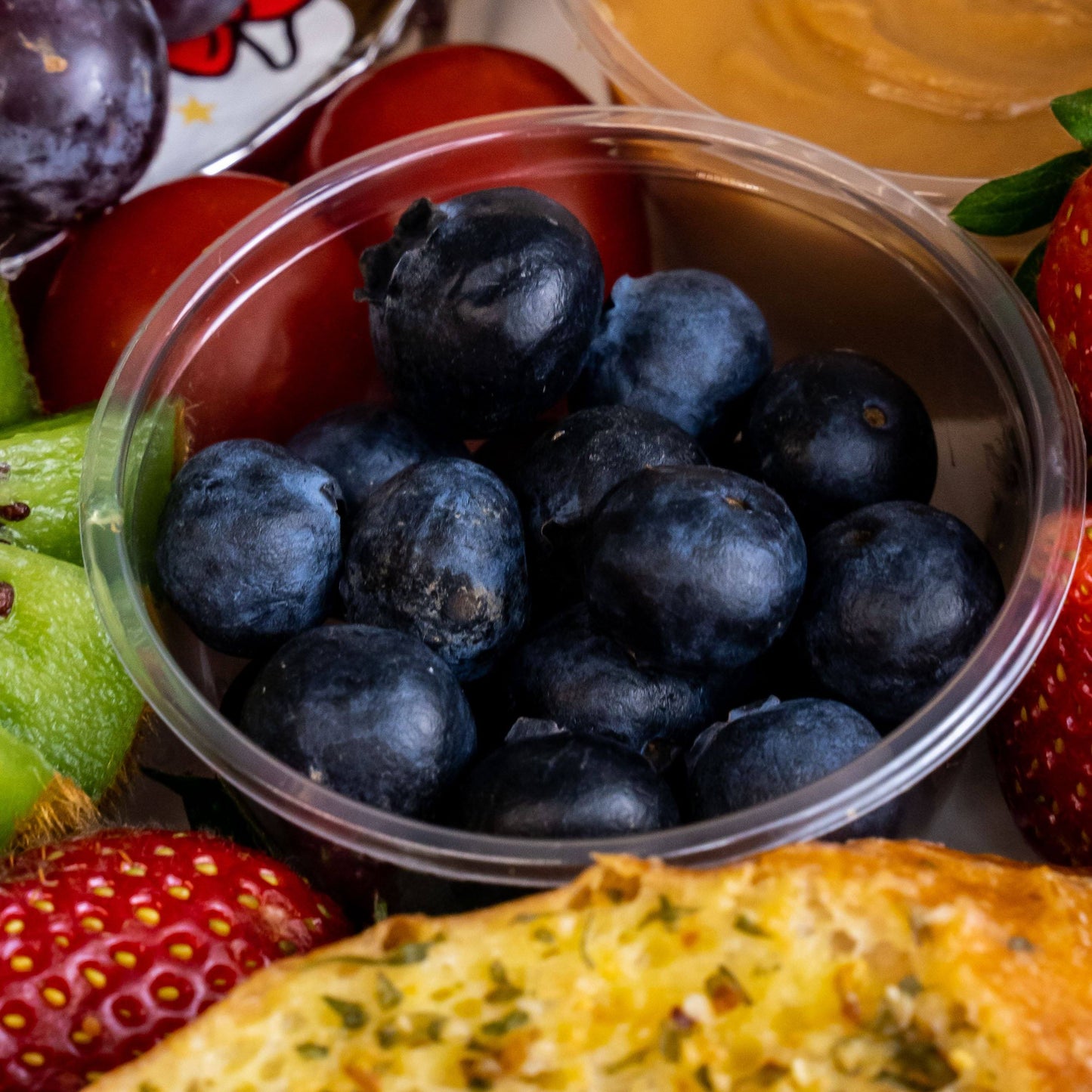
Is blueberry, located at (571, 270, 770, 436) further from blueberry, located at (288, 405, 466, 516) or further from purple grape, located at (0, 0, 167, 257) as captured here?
purple grape, located at (0, 0, 167, 257)

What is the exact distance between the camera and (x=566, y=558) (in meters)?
0.66

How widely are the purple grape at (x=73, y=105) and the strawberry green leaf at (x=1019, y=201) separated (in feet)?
1.86

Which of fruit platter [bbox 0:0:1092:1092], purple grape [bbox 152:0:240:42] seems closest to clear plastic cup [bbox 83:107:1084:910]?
fruit platter [bbox 0:0:1092:1092]

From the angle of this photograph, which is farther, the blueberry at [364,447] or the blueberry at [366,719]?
the blueberry at [364,447]

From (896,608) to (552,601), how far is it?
186mm

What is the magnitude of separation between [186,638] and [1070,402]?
1.60ft

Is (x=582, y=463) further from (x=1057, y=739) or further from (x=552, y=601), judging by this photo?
(x=1057, y=739)

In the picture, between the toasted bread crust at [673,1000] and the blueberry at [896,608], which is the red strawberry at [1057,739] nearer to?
the blueberry at [896,608]

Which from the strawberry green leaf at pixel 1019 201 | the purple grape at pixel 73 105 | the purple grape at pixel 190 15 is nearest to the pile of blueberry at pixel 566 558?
the strawberry green leaf at pixel 1019 201

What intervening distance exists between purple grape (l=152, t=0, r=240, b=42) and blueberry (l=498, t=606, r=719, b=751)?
68cm

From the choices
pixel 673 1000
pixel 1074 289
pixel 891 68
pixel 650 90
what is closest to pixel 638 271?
pixel 650 90

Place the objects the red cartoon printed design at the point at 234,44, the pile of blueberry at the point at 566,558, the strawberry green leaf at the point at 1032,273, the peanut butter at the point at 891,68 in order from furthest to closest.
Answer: the red cartoon printed design at the point at 234,44, the peanut butter at the point at 891,68, the strawberry green leaf at the point at 1032,273, the pile of blueberry at the point at 566,558

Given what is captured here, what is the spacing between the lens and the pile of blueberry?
1.84ft

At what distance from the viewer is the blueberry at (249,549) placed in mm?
617
